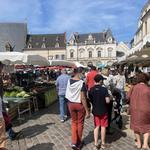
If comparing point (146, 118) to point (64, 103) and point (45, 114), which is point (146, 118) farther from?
point (45, 114)

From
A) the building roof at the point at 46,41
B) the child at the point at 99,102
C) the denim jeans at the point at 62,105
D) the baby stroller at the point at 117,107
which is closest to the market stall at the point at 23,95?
the denim jeans at the point at 62,105

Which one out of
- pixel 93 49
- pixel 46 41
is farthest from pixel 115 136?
pixel 46 41

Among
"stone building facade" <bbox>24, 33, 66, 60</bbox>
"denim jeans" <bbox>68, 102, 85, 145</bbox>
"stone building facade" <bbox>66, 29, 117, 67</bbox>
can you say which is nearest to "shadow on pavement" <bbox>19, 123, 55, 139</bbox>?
"denim jeans" <bbox>68, 102, 85, 145</bbox>

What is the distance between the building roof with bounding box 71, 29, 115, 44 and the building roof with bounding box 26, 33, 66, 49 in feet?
12.2

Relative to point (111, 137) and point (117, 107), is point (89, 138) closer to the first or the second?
point (111, 137)

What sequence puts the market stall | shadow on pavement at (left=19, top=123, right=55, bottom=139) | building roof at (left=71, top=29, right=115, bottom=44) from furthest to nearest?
building roof at (left=71, top=29, right=115, bottom=44) < the market stall < shadow on pavement at (left=19, top=123, right=55, bottom=139)

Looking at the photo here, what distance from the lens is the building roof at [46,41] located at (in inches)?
3893

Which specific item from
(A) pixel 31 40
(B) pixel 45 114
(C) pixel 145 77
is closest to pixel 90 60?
(A) pixel 31 40

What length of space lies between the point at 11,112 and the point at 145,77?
5.36 m

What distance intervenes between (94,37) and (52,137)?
294 ft

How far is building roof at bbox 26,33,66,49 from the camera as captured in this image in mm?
98875

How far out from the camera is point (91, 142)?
29.0 ft

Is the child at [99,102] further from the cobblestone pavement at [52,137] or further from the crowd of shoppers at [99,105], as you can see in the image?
the cobblestone pavement at [52,137]

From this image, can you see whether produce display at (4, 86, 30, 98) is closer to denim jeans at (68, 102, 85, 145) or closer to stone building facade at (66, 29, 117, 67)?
denim jeans at (68, 102, 85, 145)
